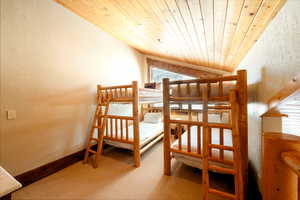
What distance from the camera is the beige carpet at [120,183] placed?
165cm

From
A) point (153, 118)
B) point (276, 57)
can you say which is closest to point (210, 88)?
point (276, 57)

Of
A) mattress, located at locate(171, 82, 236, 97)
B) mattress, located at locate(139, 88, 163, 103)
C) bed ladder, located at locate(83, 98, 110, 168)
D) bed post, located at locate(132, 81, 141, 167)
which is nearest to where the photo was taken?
mattress, located at locate(171, 82, 236, 97)

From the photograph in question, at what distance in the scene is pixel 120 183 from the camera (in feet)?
6.15

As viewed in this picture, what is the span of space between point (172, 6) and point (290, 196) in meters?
1.92

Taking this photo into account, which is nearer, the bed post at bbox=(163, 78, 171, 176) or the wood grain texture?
the wood grain texture

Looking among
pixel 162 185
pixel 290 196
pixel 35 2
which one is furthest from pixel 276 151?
pixel 35 2

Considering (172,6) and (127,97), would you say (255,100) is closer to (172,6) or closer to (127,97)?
(172,6)

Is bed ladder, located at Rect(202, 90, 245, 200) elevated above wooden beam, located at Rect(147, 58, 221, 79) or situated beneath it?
situated beneath

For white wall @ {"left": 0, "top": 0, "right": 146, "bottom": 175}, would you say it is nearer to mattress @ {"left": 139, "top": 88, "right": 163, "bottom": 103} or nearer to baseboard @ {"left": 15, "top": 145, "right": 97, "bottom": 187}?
baseboard @ {"left": 15, "top": 145, "right": 97, "bottom": 187}

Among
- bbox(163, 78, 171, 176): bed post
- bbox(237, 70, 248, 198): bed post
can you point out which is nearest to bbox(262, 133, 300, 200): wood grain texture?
bbox(237, 70, 248, 198): bed post

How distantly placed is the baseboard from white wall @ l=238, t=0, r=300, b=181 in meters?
2.97

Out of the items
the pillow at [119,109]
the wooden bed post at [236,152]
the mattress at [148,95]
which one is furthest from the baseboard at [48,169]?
the wooden bed post at [236,152]

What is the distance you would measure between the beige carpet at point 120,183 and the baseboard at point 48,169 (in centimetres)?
8

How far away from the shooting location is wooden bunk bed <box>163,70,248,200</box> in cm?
137
